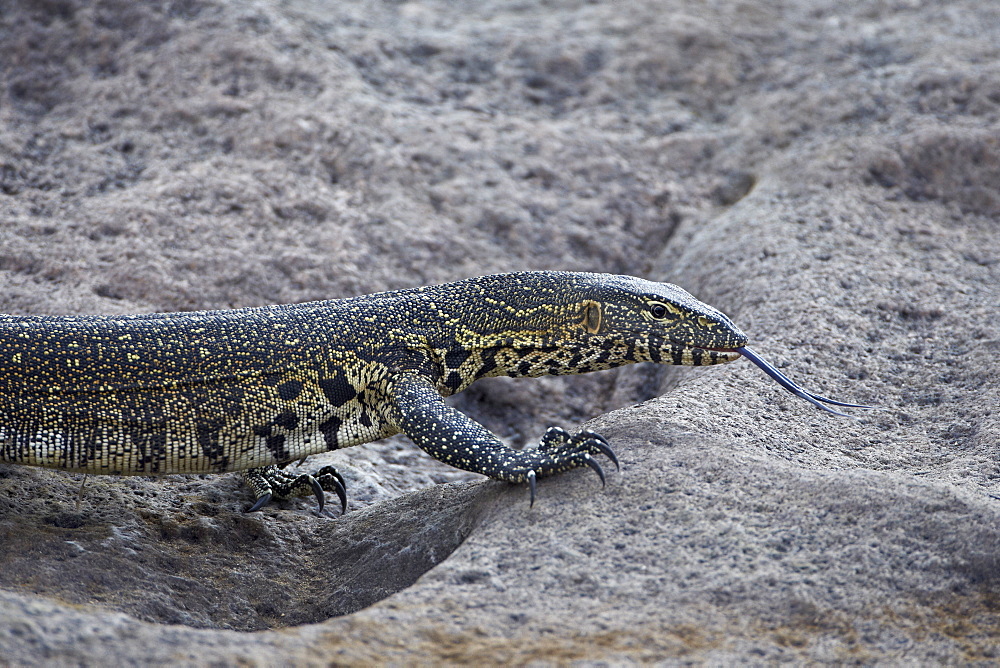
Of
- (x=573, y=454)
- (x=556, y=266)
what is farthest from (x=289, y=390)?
(x=556, y=266)

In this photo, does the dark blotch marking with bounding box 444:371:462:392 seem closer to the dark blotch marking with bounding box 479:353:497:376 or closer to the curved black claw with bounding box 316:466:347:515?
the dark blotch marking with bounding box 479:353:497:376

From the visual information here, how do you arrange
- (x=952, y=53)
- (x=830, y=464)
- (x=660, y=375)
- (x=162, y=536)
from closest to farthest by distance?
(x=830, y=464) < (x=162, y=536) < (x=660, y=375) < (x=952, y=53)

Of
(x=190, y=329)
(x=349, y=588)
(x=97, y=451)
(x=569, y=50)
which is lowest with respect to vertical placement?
(x=349, y=588)

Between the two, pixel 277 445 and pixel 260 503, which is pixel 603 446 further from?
pixel 260 503

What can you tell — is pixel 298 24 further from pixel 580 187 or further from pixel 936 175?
pixel 936 175

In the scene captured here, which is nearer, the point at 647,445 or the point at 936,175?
the point at 647,445

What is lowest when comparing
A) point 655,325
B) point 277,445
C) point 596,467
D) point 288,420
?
point 277,445

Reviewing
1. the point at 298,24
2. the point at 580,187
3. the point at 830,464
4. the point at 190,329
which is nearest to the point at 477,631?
the point at 830,464
